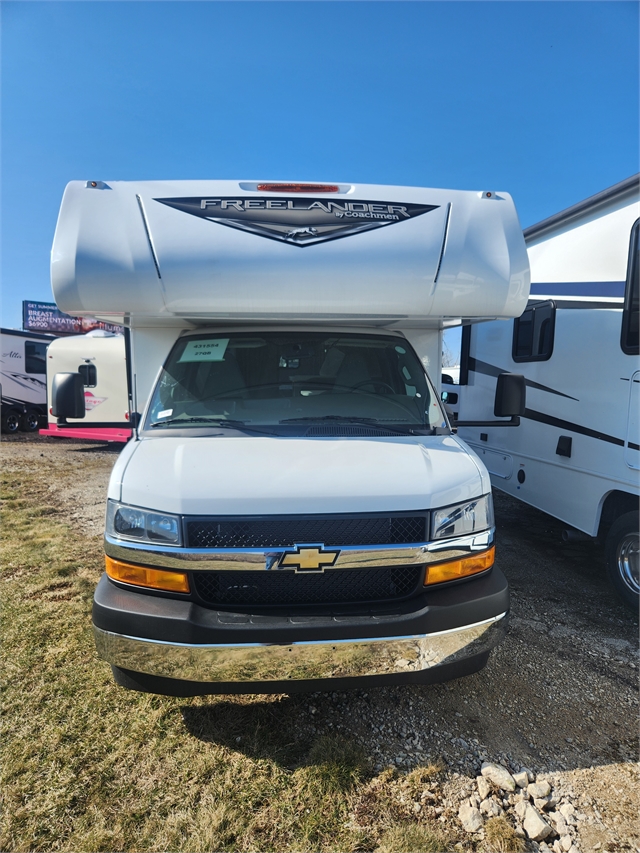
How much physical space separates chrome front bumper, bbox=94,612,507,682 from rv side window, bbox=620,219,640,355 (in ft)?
9.74

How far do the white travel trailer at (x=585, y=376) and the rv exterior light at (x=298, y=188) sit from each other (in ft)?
8.42

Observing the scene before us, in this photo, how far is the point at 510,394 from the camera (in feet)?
12.8

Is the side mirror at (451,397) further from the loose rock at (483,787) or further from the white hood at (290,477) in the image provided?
the loose rock at (483,787)

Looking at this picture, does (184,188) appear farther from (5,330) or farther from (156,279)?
(5,330)

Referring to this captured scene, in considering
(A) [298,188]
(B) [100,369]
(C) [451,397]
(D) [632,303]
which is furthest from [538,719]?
(B) [100,369]

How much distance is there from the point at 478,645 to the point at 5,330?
19.3 m

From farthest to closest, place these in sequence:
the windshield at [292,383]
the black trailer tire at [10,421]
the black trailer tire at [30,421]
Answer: the black trailer tire at [30,421], the black trailer tire at [10,421], the windshield at [292,383]

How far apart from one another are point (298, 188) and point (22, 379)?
1759 cm

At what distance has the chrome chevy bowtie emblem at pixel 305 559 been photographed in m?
2.45

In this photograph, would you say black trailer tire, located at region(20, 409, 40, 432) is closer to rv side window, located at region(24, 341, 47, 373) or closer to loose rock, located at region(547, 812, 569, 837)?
rv side window, located at region(24, 341, 47, 373)

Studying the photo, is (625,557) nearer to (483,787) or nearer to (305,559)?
(483,787)

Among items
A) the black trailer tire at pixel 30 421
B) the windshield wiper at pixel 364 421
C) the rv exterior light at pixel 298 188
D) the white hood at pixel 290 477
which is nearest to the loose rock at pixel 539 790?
the white hood at pixel 290 477

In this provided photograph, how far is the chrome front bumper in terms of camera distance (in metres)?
2.39

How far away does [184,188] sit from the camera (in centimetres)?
341
